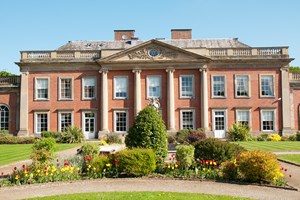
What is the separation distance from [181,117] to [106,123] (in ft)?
24.7

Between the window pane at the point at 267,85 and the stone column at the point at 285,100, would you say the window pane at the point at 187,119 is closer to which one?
the window pane at the point at 267,85

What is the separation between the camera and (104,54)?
3372 cm

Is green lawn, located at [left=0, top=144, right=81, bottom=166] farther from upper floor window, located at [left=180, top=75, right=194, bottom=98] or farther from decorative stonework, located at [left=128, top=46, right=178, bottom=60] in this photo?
upper floor window, located at [left=180, top=75, right=194, bottom=98]

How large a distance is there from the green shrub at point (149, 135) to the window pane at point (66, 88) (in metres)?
22.4

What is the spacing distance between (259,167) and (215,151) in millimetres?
2422

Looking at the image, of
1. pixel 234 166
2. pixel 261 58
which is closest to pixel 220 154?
pixel 234 166

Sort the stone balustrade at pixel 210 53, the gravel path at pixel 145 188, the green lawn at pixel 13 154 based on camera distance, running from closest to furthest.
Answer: the gravel path at pixel 145 188 → the green lawn at pixel 13 154 → the stone balustrade at pixel 210 53

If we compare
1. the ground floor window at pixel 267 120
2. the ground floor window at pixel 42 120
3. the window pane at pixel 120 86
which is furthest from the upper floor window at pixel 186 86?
the ground floor window at pixel 42 120

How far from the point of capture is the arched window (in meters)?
34.2

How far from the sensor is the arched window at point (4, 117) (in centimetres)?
3419

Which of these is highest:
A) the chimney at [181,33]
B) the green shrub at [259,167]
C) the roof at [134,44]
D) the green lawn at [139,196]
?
the chimney at [181,33]

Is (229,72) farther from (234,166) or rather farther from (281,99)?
(234,166)

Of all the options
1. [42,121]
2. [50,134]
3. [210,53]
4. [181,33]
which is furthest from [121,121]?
[181,33]

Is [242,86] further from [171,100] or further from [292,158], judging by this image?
[292,158]
